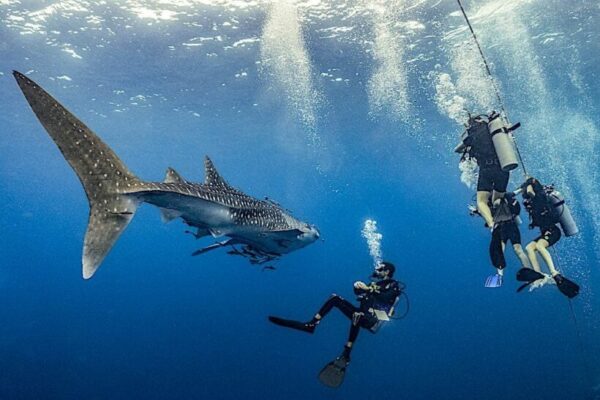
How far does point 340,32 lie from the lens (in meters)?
20.3

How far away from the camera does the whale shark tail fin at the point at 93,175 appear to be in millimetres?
4332

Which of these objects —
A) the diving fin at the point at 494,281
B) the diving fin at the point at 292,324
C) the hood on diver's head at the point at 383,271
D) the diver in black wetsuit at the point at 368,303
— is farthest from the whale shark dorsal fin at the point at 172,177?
the diving fin at the point at 494,281

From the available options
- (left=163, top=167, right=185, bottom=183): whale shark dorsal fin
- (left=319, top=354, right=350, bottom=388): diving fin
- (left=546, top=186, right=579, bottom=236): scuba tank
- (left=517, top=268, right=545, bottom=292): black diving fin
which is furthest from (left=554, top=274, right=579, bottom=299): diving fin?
(left=163, top=167, right=185, bottom=183): whale shark dorsal fin

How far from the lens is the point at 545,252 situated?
780 cm

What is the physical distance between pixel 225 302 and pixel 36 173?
49.5m

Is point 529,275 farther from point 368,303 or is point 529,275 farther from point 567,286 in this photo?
point 368,303

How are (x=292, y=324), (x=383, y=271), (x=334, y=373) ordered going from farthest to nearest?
1. (x=383, y=271)
2. (x=292, y=324)
3. (x=334, y=373)

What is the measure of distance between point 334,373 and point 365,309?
1299 millimetres

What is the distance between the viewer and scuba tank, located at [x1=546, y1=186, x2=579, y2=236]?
7855 mm

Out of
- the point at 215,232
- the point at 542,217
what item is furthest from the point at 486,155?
the point at 215,232

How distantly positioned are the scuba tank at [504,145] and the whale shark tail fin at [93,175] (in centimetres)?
635

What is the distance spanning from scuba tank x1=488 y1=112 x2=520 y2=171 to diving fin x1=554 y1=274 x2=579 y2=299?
2.29 metres

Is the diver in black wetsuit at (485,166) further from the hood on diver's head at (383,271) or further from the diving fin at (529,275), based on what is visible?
the hood on diver's head at (383,271)

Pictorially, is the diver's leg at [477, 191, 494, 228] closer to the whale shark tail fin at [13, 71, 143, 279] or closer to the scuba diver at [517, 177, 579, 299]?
the scuba diver at [517, 177, 579, 299]
